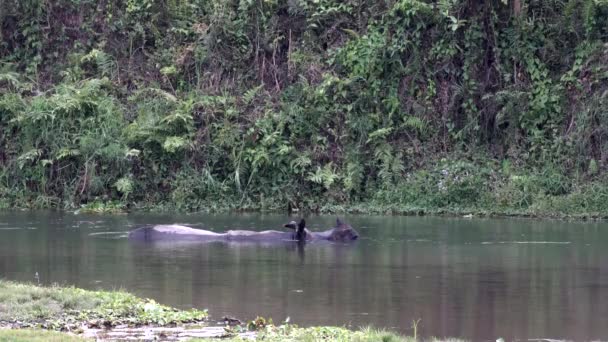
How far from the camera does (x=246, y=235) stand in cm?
2183

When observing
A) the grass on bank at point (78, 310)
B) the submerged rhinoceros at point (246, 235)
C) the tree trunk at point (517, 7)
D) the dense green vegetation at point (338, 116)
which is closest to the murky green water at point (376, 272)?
the submerged rhinoceros at point (246, 235)

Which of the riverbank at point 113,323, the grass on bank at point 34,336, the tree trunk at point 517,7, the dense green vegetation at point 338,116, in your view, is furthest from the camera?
the tree trunk at point 517,7

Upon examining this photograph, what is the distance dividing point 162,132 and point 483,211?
30.5 feet

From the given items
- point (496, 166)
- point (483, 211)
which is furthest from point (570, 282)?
point (496, 166)

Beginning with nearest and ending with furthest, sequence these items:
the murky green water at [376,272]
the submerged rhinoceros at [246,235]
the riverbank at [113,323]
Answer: the riverbank at [113,323] < the murky green water at [376,272] < the submerged rhinoceros at [246,235]

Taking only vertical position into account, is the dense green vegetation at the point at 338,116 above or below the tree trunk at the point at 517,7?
below

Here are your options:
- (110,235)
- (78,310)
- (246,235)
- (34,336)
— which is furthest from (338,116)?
(34,336)

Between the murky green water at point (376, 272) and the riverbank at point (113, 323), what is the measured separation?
3.48 feet

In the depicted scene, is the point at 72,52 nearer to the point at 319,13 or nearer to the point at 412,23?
the point at 319,13

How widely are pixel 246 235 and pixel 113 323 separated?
31.6 ft

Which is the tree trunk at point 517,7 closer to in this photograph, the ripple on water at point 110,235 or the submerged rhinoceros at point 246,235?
the submerged rhinoceros at point 246,235

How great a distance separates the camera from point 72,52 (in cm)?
3288

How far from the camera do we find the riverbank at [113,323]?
Result: 1114 cm

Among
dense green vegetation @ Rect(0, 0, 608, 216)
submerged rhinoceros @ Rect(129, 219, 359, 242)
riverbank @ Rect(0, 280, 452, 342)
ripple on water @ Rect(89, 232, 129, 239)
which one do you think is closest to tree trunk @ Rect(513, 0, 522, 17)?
dense green vegetation @ Rect(0, 0, 608, 216)
